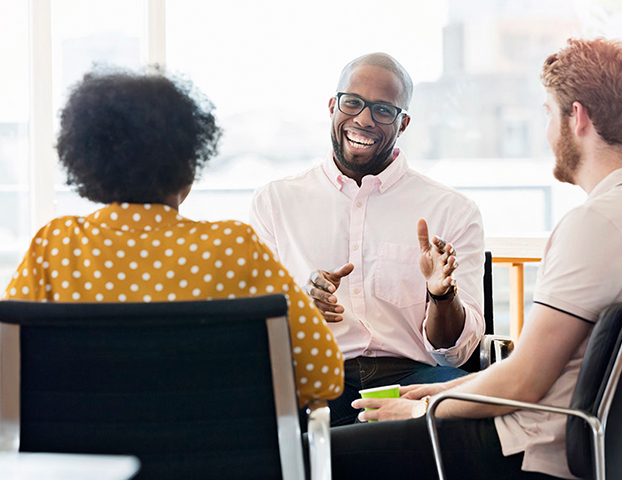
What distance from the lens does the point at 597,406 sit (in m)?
1.24

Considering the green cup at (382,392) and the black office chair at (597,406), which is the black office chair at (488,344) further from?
the black office chair at (597,406)

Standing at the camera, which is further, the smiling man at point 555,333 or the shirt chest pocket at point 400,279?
the shirt chest pocket at point 400,279

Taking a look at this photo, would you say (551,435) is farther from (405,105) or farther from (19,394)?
(405,105)

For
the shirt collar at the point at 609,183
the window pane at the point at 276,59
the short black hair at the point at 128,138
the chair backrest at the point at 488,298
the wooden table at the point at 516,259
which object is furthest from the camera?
the window pane at the point at 276,59

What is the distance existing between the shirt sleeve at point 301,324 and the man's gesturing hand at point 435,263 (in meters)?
0.65

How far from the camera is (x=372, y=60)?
2.23 metres

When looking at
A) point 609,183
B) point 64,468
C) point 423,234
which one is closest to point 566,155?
point 609,183

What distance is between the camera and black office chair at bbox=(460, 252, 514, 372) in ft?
6.31

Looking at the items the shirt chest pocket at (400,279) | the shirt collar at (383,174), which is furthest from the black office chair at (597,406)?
the shirt collar at (383,174)

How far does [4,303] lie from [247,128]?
3075 mm

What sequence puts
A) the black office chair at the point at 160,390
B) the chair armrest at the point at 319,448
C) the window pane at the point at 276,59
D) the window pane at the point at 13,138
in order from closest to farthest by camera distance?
the black office chair at the point at 160,390 → the chair armrest at the point at 319,448 → the window pane at the point at 13,138 → the window pane at the point at 276,59

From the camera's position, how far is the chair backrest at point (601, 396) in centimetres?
120

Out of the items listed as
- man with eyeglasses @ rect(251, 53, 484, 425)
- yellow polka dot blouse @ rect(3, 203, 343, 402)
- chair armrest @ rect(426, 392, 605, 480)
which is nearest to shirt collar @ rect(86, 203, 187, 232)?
yellow polka dot blouse @ rect(3, 203, 343, 402)

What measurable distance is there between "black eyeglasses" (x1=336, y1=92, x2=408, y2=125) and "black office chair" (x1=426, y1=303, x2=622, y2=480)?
1.14 meters
